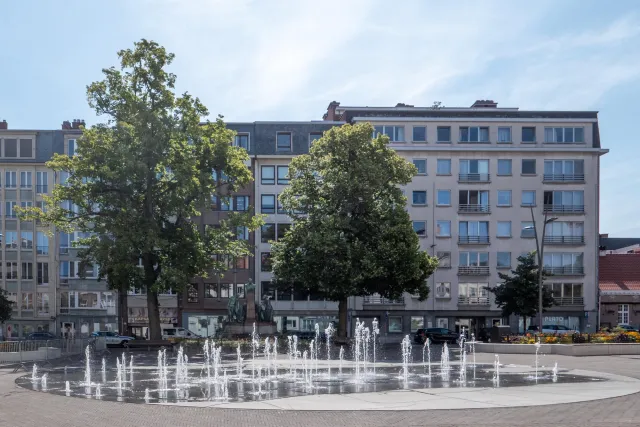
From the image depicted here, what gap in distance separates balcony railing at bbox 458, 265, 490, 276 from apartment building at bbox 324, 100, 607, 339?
8 cm

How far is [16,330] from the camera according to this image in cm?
7200

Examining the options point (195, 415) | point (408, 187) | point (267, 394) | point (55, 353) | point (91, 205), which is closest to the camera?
point (195, 415)

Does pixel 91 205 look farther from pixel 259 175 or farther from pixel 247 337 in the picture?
pixel 259 175

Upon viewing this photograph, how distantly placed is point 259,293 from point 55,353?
32217mm

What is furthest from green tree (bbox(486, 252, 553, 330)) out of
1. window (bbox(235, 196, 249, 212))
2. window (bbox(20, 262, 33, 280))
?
window (bbox(20, 262, 33, 280))

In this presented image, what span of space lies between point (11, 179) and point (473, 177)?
40.6m

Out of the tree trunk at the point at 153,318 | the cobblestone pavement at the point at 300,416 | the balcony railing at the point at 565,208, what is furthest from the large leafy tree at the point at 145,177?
the balcony railing at the point at 565,208

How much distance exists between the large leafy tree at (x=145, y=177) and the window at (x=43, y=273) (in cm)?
3224

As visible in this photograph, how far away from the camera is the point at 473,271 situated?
67.5 m

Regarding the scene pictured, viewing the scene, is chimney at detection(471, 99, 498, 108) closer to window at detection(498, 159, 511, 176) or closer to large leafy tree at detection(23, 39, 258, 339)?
window at detection(498, 159, 511, 176)

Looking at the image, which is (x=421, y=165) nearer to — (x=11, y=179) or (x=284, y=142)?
(x=284, y=142)

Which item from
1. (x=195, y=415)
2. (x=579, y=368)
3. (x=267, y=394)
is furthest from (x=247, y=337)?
(x=195, y=415)

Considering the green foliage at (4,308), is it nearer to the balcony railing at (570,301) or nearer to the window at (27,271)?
the window at (27,271)

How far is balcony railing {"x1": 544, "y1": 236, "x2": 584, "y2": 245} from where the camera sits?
221 feet
